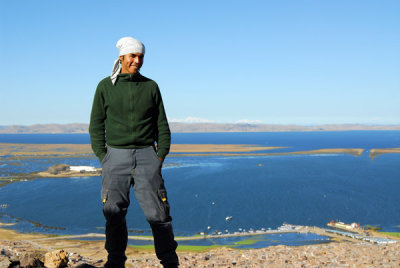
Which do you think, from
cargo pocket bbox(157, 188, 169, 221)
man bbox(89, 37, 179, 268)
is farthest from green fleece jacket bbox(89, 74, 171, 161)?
cargo pocket bbox(157, 188, 169, 221)

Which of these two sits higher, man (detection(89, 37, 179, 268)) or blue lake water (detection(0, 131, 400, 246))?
man (detection(89, 37, 179, 268))

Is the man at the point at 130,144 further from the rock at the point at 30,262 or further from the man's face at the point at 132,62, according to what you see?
the rock at the point at 30,262

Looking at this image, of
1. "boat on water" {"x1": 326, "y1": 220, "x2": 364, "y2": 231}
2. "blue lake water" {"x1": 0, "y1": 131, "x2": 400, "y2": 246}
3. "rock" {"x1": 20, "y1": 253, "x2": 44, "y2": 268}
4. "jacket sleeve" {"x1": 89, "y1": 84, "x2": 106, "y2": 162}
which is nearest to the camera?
"jacket sleeve" {"x1": 89, "y1": 84, "x2": 106, "y2": 162}

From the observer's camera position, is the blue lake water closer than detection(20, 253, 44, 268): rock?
No

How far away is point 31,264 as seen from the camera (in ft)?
22.0

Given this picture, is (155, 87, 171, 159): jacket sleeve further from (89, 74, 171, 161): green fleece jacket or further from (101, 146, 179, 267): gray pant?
(101, 146, 179, 267): gray pant

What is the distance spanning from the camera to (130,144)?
179 inches

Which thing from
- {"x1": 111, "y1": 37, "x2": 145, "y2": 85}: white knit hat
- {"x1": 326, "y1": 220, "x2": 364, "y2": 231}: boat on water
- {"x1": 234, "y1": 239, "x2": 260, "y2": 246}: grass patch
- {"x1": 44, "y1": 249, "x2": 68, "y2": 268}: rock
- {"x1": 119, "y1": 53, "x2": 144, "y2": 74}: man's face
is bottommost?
{"x1": 234, "y1": 239, "x2": 260, "y2": 246}: grass patch

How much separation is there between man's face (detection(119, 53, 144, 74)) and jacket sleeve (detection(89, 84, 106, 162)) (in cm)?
47

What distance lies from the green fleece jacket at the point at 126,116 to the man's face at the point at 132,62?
0.10 m

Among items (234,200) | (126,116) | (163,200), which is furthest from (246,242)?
(126,116)

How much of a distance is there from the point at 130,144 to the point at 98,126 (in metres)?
0.51

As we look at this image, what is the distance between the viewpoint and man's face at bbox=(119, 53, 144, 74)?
4.64 m

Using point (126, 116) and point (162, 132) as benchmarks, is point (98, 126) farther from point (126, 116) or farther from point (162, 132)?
point (162, 132)
